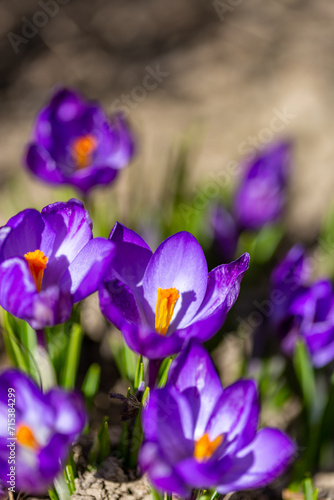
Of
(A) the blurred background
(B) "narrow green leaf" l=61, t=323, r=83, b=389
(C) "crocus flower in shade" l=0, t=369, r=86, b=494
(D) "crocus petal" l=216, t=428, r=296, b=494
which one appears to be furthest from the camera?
(A) the blurred background

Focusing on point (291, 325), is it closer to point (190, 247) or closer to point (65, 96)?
point (190, 247)

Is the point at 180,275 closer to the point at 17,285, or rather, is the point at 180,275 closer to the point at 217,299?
the point at 217,299

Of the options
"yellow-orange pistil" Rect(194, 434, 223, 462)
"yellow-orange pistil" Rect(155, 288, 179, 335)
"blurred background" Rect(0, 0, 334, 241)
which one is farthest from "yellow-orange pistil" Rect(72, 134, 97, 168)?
"yellow-orange pistil" Rect(194, 434, 223, 462)

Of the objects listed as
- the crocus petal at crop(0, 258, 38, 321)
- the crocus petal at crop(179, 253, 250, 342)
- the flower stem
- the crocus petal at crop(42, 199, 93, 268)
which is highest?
the crocus petal at crop(0, 258, 38, 321)

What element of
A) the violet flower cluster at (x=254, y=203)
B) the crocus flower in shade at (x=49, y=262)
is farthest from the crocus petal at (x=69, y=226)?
the violet flower cluster at (x=254, y=203)

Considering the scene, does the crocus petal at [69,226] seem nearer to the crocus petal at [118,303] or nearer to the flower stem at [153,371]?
the crocus petal at [118,303]

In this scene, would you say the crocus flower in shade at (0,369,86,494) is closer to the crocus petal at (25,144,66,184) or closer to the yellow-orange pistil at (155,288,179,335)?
the yellow-orange pistil at (155,288,179,335)

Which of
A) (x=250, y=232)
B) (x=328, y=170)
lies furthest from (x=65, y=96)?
(x=328, y=170)

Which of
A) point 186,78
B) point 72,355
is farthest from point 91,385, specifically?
point 186,78
